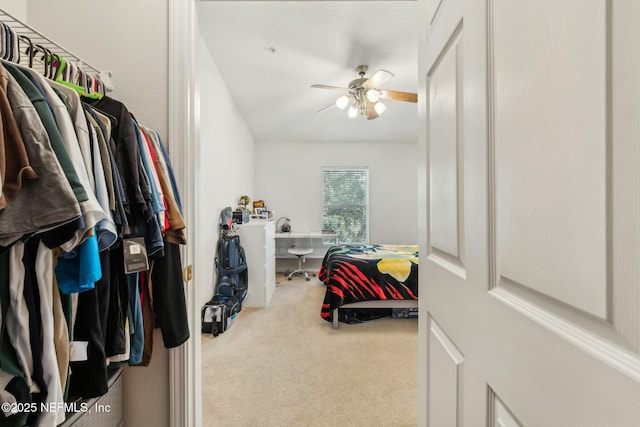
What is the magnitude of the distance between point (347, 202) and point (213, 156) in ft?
10.0

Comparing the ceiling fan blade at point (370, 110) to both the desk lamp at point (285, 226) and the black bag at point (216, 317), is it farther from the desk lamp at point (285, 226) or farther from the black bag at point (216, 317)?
the desk lamp at point (285, 226)

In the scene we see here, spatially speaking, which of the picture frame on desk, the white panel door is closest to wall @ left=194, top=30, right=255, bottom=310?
the picture frame on desk

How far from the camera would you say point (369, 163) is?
5.30 metres

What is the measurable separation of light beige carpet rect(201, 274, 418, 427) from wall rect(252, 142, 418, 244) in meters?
2.59

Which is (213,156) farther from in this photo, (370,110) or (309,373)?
(309,373)

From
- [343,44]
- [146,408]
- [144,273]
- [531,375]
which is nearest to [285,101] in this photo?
[343,44]

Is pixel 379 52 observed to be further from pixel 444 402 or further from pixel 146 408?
pixel 146 408

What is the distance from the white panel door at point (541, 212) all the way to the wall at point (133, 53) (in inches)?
44.6

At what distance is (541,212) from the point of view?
0.41 metres

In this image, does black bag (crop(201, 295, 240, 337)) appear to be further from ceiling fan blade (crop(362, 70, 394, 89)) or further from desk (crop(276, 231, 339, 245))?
ceiling fan blade (crop(362, 70, 394, 89))

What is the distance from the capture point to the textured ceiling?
210 cm

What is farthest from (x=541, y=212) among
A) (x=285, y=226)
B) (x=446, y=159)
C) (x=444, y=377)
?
(x=285, y=226)

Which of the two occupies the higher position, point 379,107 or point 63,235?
point 379,107

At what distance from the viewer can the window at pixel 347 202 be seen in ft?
17.4
